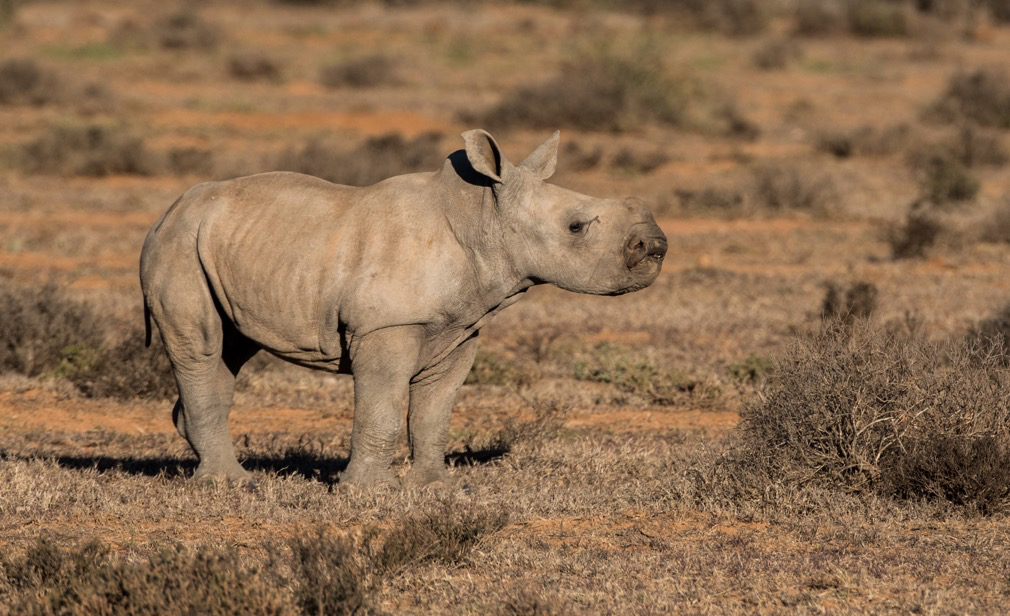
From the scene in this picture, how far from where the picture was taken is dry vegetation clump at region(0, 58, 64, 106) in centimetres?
2612

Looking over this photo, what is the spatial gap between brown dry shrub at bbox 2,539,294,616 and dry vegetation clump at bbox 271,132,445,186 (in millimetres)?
12959

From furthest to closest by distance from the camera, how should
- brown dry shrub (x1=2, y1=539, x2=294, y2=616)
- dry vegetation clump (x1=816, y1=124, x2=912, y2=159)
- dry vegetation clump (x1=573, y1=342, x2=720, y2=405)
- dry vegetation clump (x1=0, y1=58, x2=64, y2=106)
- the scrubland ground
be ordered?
dry vegetation clump (x1=0, y1=58, x2=64, y2=106) → dry vegetation clump (x1=816, y1=124, x2=912, y2=159) → dry vegetation clump (x1=573, y1=342, x2=720, y2=405) → the scrubland ground → brown dry shrub (x1=2, y1=539, x2=294, y2=616)

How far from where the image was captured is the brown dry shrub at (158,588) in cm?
543

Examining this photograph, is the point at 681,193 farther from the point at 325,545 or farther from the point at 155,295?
the point at 325,545

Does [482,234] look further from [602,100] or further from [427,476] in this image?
[602,100]

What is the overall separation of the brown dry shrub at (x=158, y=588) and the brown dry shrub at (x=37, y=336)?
5.42 metres

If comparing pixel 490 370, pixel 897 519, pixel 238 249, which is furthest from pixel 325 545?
pixel 490 370

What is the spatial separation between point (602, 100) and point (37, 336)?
1562 centimetres

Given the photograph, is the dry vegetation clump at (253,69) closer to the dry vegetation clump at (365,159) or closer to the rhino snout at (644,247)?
the dry vegetation clump at (365,159)

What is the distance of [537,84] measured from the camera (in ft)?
87.2

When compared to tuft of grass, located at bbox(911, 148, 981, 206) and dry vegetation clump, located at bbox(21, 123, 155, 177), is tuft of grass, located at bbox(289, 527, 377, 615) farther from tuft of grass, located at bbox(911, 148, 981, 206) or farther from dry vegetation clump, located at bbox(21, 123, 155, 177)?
dry vegetation clump, located at bbox(21, 123, 155, 177)

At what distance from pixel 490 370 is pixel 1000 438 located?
4.74 m

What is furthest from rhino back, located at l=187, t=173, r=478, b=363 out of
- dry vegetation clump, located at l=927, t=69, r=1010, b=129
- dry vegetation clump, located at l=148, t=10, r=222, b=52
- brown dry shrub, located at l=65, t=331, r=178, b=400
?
dry vegetation clump, located at l=148, t=10, r=222, b=52

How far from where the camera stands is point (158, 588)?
5.46 m
